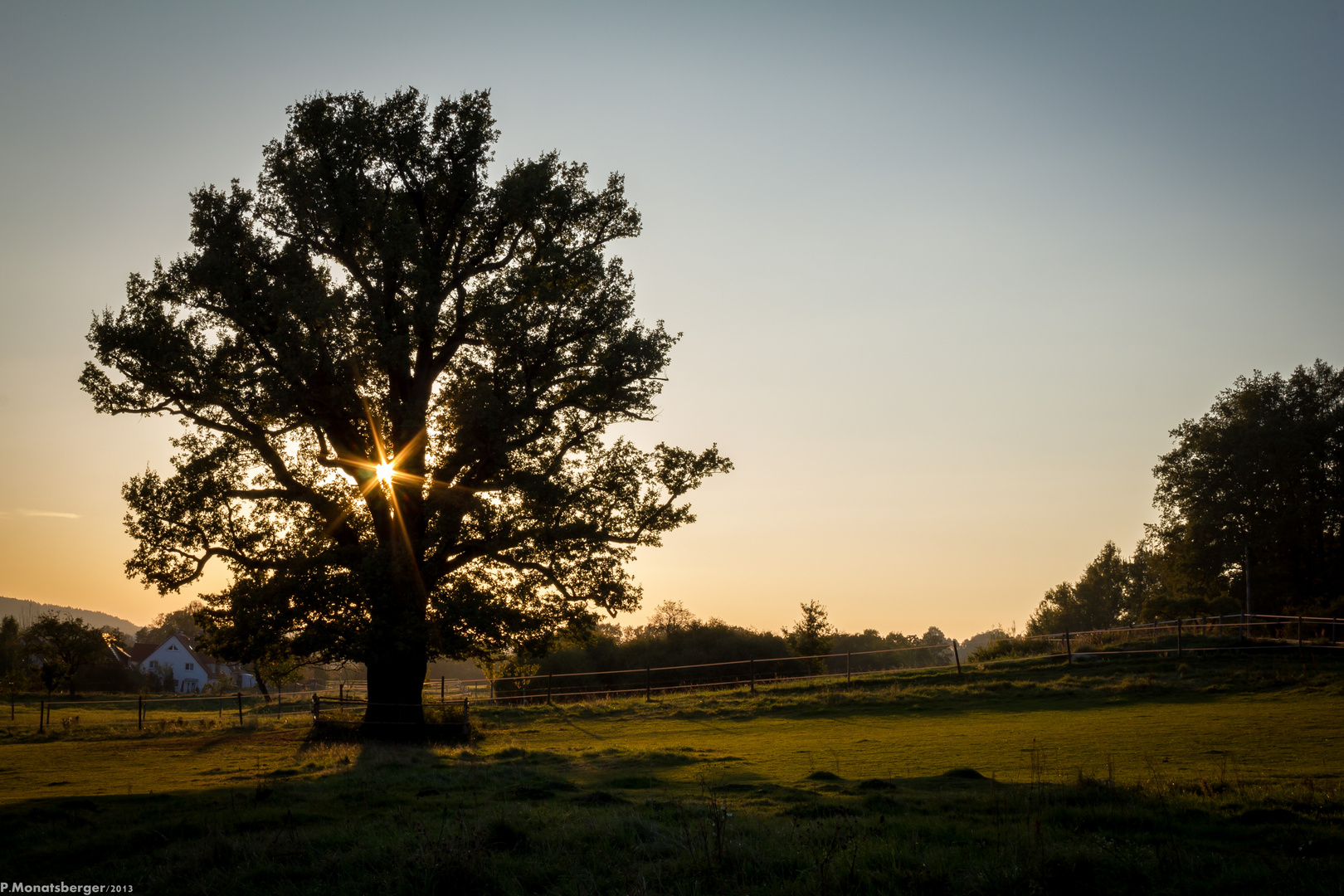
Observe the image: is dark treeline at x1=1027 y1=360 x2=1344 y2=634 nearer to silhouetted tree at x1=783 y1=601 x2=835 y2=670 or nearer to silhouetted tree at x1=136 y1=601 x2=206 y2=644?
silhouetted tree at x1=783 y1=601 x2=835 y2=670

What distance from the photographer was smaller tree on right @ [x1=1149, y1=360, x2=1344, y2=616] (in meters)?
53.9

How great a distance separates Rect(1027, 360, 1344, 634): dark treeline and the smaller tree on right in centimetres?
6

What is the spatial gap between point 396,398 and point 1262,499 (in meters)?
54.8

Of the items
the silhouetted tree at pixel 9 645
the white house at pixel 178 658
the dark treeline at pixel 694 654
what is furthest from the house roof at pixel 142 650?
the dark treeline at pixel 694 654

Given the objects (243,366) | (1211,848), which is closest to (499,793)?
(1211,848)

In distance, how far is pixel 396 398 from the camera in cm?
2373

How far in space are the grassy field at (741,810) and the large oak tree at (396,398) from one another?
3945 millimetres

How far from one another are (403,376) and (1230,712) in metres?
22.1

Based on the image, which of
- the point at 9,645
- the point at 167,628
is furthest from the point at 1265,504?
the point at 167,628

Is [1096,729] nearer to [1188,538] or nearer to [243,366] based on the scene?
[243,366]

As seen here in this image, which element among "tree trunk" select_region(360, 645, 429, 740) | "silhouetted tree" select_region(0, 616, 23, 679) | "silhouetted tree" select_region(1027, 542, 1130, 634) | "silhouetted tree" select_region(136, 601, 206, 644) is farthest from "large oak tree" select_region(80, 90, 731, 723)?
"silhouetted tree" select_region(136, 601, 206, 644)

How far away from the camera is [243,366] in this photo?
2214cm

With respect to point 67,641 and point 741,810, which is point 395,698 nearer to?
point 741,810

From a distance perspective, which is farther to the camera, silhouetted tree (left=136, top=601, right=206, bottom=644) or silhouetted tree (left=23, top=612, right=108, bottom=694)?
silhouetted tree (left=136, top=601, right=206, bottom=644)
